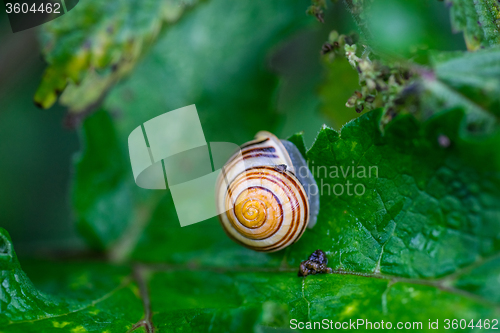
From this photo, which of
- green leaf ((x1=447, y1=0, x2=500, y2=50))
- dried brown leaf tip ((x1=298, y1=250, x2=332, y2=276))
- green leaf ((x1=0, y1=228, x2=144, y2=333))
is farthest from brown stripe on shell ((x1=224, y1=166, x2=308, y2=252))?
green leaf ((x1=447, y1=0, x2=500, y2=50))

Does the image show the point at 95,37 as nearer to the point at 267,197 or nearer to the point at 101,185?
the point at 101,185

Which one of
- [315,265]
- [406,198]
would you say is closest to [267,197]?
[315,265]

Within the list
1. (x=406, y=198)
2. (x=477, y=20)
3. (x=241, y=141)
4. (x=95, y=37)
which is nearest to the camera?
(x=406, y=198)

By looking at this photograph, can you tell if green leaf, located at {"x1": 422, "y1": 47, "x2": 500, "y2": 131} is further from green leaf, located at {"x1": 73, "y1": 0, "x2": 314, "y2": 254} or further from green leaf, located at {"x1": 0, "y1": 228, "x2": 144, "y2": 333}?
green leaf, located at {"x1": 0, "y1": 228, "x2": 144, "y2": 333}

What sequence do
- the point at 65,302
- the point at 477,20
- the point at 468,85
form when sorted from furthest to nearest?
the point at 65,302
the point at 477,20
the point at 468,85

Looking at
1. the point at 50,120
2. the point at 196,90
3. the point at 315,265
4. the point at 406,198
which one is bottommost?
the point at 315,265

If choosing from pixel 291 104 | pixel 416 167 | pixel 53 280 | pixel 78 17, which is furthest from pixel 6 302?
pixel 291 104

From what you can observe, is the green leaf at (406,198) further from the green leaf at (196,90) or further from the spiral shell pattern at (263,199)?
the green leaf at (196,90)
